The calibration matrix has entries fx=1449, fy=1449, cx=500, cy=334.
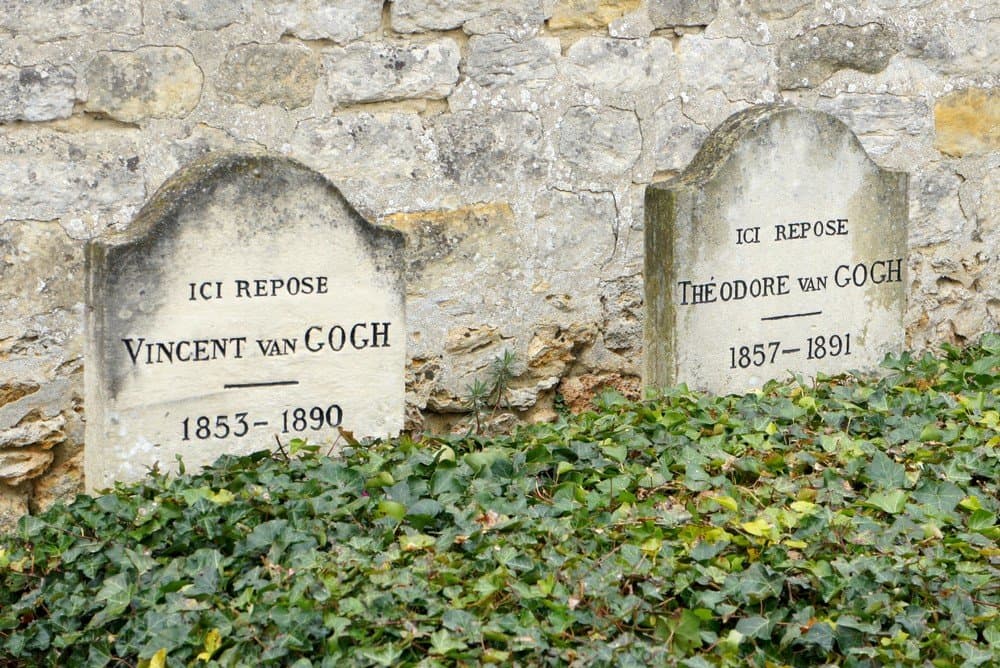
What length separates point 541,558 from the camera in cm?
328

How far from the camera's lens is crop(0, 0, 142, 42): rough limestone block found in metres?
4.39

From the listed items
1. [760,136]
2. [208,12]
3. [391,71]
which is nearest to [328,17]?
[391,71]

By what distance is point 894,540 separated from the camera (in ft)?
11.1

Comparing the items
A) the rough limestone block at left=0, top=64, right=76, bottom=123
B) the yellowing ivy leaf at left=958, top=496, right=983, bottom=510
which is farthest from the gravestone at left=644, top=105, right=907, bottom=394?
the rough limestone block at left=0, top=64, right=76, bottom=123

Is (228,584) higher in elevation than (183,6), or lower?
lower

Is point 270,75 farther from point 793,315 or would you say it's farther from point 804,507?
point 804,507

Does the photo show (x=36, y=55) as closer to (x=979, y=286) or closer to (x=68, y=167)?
(x=68, y=167)

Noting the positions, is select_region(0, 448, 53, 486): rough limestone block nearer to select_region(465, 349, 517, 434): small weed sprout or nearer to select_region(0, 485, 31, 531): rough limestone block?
select_region(0, 485, 31, 531): rough limestone block

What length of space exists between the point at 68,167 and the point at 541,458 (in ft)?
5.88

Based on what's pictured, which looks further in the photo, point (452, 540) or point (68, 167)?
point (68, 167)

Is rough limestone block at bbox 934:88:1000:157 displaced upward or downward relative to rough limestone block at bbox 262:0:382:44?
downward

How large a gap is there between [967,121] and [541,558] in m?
3.55

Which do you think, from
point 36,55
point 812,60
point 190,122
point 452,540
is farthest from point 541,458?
point 812,60

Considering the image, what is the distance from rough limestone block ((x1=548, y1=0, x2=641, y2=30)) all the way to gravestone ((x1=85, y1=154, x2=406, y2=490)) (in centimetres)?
144
